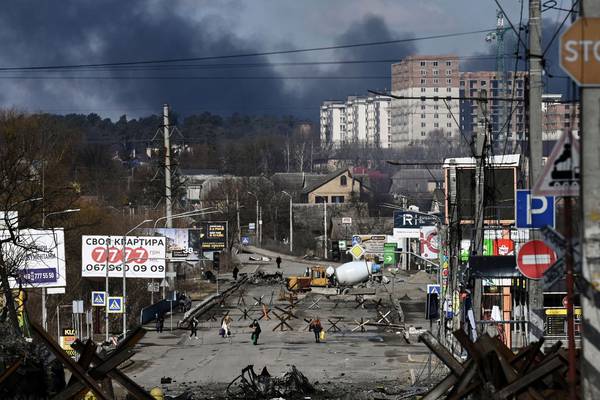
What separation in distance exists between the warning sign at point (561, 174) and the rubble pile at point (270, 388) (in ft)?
68.6

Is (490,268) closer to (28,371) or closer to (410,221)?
(28,371)

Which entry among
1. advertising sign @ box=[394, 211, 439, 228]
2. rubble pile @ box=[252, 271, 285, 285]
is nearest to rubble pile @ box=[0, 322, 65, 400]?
advertising sign @ box=[394, 211, 439, 228]

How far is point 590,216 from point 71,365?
8.65 meters

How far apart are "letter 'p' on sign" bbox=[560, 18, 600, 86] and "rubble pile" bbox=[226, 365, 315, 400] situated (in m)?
22.0

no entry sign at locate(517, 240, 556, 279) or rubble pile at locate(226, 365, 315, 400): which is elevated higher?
no entry sign at locate(517, 240, 556, 279)

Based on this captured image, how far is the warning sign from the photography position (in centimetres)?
1208

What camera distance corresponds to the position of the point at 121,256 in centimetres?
6338

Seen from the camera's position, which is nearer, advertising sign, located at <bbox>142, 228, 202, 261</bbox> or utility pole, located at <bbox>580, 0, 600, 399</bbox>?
utility pole, located at <bbox>580, 0, 600, 399</bbox>

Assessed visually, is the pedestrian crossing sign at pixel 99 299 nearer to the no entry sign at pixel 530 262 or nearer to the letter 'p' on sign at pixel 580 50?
the no entry sign at pixel 530 262

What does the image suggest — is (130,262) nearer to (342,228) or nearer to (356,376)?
(356,376)

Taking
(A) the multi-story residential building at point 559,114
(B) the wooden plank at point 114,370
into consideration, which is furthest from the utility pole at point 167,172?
(B) the wooden plank at point 114,370

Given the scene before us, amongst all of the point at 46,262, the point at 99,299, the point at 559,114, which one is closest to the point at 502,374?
the point at 46,262

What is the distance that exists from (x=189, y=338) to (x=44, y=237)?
1079 cm

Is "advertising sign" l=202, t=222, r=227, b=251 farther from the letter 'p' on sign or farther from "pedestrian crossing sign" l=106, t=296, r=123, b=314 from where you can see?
the letter 'p' on sign
